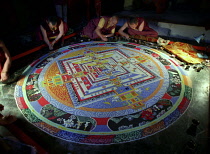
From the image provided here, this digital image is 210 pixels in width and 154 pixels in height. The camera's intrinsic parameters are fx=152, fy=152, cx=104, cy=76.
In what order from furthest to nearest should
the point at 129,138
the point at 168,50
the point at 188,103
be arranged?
the point at 168,50, the point at 188,103, the point at 129,138

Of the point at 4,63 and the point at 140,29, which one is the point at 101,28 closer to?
the point at 140,29

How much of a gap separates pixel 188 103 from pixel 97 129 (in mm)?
1490

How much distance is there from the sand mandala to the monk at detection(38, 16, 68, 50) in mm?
513

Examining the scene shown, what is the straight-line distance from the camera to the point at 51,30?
13.4 ft

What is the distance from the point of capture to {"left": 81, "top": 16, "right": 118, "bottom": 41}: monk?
4383 mm

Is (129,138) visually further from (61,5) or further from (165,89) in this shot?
(61,5)

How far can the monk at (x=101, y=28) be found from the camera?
438cm

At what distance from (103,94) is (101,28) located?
2.65 m

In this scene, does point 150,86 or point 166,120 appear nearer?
point 166,120

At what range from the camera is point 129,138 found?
1.88 meters

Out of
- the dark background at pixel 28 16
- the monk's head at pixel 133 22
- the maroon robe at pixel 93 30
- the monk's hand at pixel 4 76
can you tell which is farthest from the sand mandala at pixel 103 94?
the dark background at pixel 28 16

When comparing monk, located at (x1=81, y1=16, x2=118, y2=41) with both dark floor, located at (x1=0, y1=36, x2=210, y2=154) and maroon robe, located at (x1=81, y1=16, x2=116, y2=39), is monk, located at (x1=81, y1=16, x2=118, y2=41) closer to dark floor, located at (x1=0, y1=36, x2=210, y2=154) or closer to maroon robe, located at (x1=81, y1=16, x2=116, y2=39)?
maroon robe, located at (x1=81, y1=16, x2=116, y2=39)

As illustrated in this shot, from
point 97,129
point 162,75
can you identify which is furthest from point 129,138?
point 162,75

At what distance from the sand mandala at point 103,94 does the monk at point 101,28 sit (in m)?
0.96
